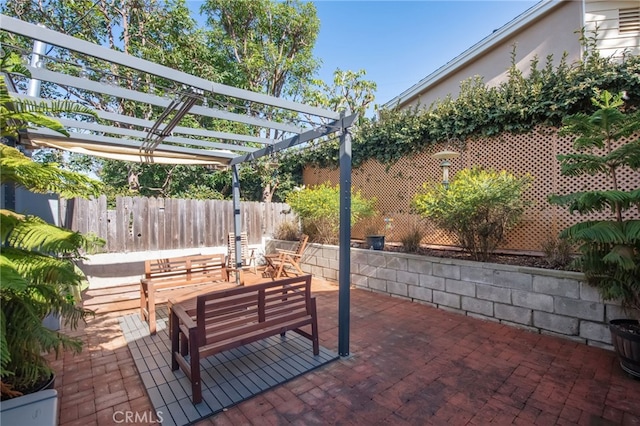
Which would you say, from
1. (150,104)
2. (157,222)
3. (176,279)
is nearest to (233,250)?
(157,222)

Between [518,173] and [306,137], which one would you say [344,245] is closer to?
[306,137]

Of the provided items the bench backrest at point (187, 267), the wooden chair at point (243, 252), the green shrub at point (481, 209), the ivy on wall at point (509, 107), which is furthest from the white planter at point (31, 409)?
the ivy on wall at point (509, 107)

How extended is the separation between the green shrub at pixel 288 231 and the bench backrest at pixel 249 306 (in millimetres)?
4860

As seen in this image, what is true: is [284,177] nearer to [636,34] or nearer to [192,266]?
[192,266]

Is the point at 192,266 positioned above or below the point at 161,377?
above

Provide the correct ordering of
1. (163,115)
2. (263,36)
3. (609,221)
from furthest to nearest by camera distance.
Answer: (263,36)
(163,115)
(609,221)

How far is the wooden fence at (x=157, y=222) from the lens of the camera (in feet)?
18.2

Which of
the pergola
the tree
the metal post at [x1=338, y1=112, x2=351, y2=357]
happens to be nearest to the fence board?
the pergola

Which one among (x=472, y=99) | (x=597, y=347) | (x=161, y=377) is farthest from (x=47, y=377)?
(x=472, y=99)

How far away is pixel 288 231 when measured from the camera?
803cm

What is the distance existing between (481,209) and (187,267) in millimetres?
4588

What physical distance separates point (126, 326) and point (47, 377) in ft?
7.70

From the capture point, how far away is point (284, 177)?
35.8 feet

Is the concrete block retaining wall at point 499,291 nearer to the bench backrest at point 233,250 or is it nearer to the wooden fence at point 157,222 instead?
the bench backrest at point 233,250
